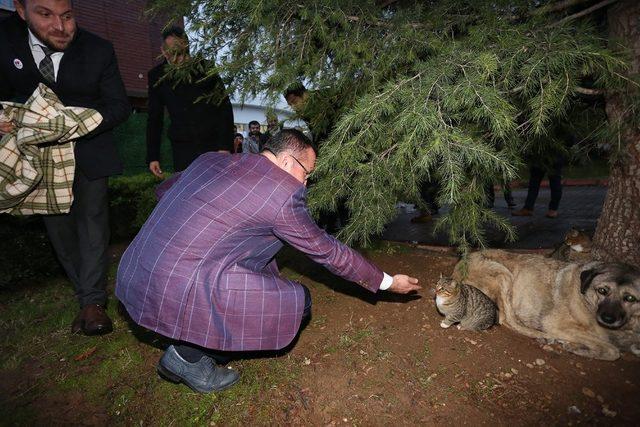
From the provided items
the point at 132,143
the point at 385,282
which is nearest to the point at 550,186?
the point at 385,282

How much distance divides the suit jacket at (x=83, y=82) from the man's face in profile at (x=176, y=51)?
1.59 feet

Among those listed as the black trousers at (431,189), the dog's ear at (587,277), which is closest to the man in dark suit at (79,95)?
the black trousers at (431,189)

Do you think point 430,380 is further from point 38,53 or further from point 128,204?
point 128,204

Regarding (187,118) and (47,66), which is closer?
(47,66)

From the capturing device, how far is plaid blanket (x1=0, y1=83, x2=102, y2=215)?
244 cm

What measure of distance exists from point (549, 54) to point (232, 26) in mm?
2145

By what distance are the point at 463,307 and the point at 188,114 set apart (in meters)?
3.08

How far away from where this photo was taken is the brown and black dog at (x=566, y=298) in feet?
7.27

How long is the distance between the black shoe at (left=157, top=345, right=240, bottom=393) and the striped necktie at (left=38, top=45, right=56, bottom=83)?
7.27 ft

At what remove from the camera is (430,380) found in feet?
7.45

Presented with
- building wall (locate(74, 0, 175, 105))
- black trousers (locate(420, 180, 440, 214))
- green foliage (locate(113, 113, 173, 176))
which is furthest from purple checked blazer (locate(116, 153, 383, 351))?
building wall (locate(74, 0, 175, 105))

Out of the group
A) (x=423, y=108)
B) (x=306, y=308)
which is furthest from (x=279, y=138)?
(x=306, y=308)

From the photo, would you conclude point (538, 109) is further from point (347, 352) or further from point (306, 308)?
point (347, 352)

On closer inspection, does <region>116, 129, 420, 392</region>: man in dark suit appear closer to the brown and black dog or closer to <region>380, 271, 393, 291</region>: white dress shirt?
<region>380, 271, 393, 291</region>: white dress shirt
